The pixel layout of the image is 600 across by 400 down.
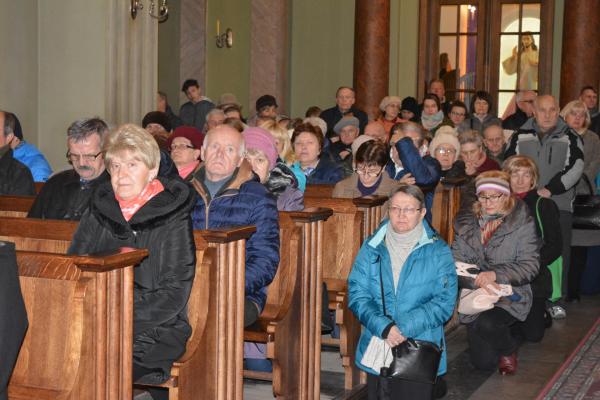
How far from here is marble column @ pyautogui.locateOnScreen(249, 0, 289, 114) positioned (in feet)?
45.6

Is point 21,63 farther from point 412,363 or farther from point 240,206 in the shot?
point 412,363

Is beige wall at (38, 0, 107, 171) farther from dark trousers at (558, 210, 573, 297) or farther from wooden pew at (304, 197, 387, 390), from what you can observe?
dark trousers at (558, 210, 573, 297)

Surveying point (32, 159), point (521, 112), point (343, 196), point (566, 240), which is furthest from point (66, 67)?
point (521, 112)

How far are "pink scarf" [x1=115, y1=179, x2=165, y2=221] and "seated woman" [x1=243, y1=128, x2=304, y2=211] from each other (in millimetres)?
1479

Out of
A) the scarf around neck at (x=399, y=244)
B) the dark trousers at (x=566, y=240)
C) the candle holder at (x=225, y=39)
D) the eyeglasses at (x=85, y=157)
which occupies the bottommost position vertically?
the dark trousers at (x=566, y=240)

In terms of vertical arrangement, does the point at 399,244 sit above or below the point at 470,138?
below

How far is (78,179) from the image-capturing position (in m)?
5.40

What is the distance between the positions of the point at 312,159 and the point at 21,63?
2345 mm

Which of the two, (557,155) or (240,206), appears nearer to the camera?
(240,206)

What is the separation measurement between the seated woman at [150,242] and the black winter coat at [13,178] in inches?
82.2

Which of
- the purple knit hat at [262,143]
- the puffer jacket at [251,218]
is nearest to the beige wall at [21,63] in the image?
the purple knit hat at [262,143]

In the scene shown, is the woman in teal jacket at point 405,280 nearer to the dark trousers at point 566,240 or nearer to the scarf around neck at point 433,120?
the dark trousers at point 566,240

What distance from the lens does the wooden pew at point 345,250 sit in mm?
5754

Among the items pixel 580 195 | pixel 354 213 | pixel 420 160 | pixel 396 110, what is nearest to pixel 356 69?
pixel 396 110
